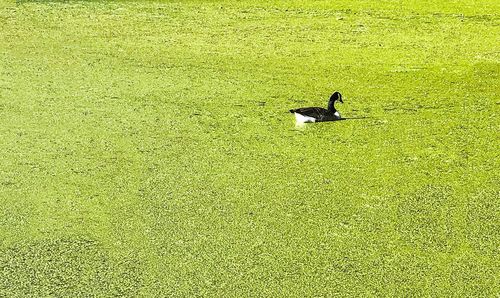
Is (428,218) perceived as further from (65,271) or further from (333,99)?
(65,271)

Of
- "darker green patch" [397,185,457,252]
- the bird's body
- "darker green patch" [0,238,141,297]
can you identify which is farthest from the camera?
the bird's body

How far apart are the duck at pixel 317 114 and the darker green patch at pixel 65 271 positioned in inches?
36.8

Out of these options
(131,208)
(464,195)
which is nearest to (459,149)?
(464,195)

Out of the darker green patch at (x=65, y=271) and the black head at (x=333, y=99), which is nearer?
the darker green patch at (x=65, y=271)

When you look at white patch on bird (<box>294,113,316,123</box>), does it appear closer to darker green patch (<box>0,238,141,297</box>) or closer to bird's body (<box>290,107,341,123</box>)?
bird's body (<box>290,107,341,123</box>)

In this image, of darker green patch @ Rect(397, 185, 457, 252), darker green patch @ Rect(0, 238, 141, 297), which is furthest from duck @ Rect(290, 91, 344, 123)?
darker green patch @ Rect(0, 238, 141, 297)

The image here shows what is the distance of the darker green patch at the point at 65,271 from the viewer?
5.19ft

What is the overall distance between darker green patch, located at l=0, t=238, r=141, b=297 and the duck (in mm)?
935

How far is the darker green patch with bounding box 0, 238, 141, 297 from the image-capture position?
158 cm

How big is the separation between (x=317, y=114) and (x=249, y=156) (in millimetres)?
331

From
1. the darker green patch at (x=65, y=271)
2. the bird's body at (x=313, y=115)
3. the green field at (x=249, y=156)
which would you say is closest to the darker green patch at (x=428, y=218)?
the green field at (x=249, y=156)

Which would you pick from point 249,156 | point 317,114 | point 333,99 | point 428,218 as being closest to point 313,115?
point 317,114

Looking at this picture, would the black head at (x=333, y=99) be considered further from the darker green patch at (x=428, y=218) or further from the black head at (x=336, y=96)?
the darker green patch at (x=428, y=218)

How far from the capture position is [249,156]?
2.25 metres
